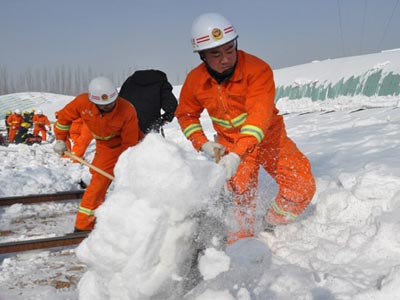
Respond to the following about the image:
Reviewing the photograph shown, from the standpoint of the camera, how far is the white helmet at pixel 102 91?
13.8 ft

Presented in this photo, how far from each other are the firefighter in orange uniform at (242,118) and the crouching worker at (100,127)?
3.54ft

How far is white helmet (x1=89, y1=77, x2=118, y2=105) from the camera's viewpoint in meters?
4.20

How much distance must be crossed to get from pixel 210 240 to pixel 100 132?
9.68 feet

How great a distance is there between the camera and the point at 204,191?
1.72 m

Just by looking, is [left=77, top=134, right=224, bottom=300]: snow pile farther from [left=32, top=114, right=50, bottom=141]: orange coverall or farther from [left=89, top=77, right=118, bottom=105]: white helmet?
[left=32, top=114, right=50, bottom=141]: orange coverall

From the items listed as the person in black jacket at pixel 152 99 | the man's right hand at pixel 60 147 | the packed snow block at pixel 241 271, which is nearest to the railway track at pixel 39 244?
the man's right hand at pixel 60 147

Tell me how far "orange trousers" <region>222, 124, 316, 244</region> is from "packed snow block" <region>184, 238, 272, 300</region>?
0.25 meters

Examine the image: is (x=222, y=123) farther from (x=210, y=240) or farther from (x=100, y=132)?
(x=210, y=240)

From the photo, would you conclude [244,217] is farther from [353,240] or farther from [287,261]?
[353,240]

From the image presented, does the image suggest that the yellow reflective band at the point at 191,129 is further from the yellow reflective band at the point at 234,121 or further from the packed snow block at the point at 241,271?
the packed snow block at the point at 241,271

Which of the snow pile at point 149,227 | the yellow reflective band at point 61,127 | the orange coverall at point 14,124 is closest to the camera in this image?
the snow pile at point 149,227

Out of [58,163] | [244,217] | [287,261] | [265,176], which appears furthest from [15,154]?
[287,261]

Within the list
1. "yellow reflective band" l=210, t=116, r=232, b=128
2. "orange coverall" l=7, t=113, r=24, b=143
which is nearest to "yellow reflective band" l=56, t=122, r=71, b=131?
"yellow reflective band" l=210, t=116, r=232, b=128

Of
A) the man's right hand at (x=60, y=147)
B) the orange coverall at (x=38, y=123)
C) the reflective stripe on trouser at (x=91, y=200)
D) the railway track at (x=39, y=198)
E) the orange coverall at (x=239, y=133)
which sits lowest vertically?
the orange coverall at (x=38, y=123)
